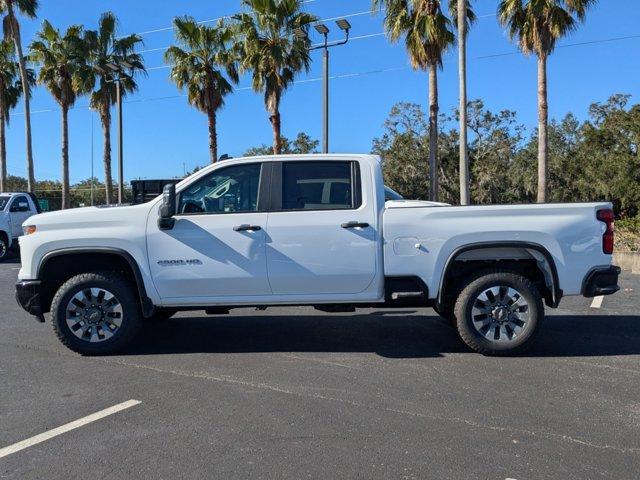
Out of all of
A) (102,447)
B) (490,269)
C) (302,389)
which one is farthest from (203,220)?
(490,269)

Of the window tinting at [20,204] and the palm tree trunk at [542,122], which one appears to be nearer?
the window tinting at [20,204]

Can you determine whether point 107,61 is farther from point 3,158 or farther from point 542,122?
point 542,122

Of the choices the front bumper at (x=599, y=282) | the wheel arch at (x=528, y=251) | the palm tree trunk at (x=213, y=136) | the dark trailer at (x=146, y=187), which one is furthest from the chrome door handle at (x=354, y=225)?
the palm tree trunk at (x=213, y=136)

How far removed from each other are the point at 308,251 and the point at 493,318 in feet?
6.45

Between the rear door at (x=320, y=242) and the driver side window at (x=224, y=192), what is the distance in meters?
0.24

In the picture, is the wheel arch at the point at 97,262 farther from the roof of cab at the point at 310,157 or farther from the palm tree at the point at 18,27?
the palm tree at the point at 18,27

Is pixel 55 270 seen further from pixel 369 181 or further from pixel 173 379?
pixel 369 181

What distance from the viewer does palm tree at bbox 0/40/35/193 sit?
28469mm

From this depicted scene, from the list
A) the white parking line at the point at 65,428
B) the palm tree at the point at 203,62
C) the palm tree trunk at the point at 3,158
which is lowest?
the white parking line at the point at 65,428

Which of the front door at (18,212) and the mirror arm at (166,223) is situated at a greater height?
the front door at (18,212)

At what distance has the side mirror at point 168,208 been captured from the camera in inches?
224

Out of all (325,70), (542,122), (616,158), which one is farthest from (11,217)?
(616,158)

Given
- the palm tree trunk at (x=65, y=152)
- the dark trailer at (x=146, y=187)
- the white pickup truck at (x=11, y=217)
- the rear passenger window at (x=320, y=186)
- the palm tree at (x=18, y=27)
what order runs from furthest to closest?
the palm tree trunk at (x=65, y=152) → the palm tree at (x=18, y=27) → the white pickup truck at (x=11, y=217) → the dark trailer at (x=146, y=187) → the rear passenger window at (x=320, y=186)

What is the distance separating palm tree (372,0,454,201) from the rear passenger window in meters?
16.6
